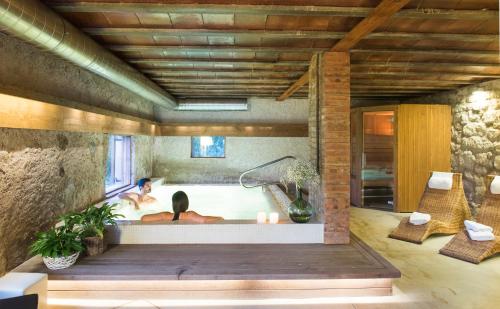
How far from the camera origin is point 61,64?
3799 millimetres

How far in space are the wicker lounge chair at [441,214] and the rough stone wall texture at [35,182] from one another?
4944 mm

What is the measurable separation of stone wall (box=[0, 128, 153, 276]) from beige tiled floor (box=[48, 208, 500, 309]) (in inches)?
50.4

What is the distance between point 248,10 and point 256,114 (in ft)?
18.6

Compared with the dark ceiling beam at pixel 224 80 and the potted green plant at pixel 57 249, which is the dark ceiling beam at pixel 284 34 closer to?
the potted green plant at pixel 57 249

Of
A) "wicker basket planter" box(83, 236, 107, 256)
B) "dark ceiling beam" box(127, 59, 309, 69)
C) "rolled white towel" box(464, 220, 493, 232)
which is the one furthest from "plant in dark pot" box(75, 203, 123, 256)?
"rolled white towel" box(464, 220, 493, 232)

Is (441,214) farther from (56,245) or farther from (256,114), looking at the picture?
(56,245)

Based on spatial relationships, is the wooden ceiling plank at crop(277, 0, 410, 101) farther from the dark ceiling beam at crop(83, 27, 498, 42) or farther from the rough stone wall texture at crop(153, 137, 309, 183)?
the rough stone wall texture at crop(153, 137, 309, 183)

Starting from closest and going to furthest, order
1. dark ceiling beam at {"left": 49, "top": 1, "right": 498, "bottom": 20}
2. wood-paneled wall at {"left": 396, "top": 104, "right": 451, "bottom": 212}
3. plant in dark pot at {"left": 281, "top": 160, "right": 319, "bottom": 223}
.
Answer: dark ceiling beam at {"left": 49, "top": 1, "right": 498, "bottom": 20} → plant in dark pot at {"left": 281, "top": 160, "right": 319, "bottom": 223} → wood-paneled wall at {"left": 396, "top": 104, "right": 451, "bottom": 212}

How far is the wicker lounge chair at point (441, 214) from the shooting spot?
4.56m

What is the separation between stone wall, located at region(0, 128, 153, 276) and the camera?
290 cm

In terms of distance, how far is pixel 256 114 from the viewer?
27.4ft

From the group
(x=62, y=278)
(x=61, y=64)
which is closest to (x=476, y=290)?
(x=62, y=278)

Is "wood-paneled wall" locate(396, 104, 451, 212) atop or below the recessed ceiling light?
below

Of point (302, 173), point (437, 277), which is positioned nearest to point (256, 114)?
point (302, 173)
